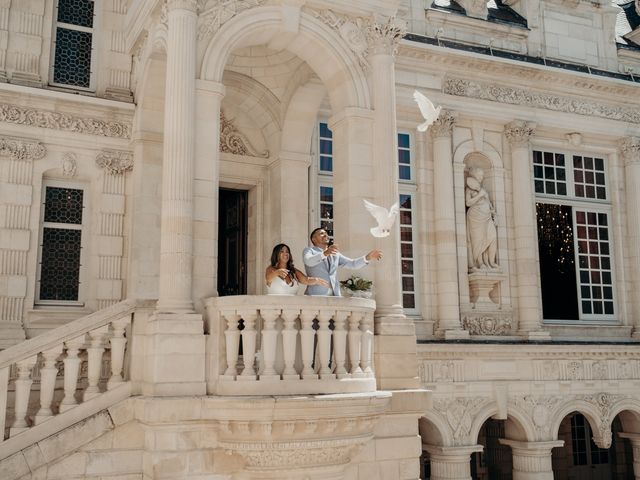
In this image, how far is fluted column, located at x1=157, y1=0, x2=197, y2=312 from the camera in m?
8.38

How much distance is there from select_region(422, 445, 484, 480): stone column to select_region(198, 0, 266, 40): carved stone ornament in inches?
374

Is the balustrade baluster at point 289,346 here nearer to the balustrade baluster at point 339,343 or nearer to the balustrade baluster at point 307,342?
the balustrade baluster at point 307,342

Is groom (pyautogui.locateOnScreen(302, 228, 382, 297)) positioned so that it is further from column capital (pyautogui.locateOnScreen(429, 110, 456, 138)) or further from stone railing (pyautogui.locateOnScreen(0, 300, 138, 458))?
column capital (pyautogui.locateOnScreen(429, 110, 456, 138))

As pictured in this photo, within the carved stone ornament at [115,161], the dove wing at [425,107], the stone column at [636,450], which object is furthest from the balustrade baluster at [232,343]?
the stone column at [636,450]

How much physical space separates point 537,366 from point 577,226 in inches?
155

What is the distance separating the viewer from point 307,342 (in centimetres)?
806

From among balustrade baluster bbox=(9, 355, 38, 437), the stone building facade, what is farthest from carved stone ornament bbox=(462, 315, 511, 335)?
balustrade baluster bbox=(9, 355, 38, 437)

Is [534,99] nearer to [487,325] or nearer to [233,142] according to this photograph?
[487,325]

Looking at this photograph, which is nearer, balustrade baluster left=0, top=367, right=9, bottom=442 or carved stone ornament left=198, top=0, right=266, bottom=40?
balustrade baluster left=0, top=367, right=9, bottom=442

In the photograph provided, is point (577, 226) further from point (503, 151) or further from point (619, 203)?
point (503, 151)

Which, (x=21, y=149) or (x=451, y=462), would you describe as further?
(x=451, y=462)

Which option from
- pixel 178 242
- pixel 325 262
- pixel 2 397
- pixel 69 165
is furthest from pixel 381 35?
pixel 2 397

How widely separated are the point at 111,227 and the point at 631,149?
41.6 ft

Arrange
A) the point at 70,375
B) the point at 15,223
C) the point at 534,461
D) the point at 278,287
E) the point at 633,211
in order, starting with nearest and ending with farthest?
1. the point at 70,375
2. the point at 278,287
3. the point at 15,223
4. the point at 534,461
5. the point at 633,211
